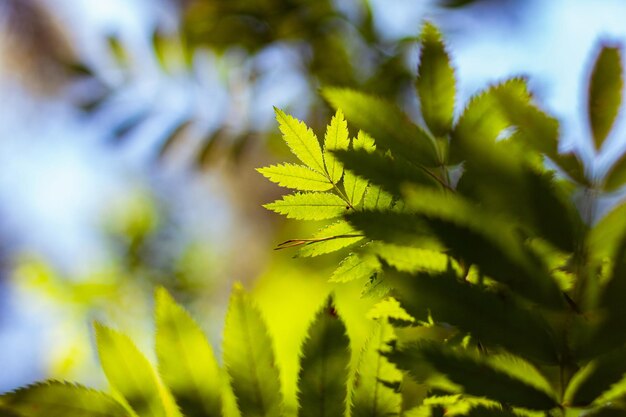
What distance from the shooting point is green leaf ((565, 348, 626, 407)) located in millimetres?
363

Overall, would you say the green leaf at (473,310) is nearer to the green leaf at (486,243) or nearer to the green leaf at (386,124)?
the green leaf at (486,243)

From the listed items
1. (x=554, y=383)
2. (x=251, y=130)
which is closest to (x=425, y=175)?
(x=554, y=383)

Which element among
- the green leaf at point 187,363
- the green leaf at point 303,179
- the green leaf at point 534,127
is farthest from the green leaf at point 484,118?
the green leaf at point 187,363

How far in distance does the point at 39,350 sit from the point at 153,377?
1.64m

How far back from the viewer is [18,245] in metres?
2.63

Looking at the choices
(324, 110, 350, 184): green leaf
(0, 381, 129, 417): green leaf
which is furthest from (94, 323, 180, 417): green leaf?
(324, 110, 350, 184): green leaf

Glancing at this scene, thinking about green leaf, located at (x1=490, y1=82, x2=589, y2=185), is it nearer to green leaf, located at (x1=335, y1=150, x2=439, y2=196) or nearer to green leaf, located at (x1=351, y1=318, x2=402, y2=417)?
green leaf, located at (x1=335, y1=150, x2=439, y2=196)

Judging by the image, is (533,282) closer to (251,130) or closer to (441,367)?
(441,367)

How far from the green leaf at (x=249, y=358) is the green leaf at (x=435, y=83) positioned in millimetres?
208

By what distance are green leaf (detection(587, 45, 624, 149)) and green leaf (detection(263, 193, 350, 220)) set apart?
0.20 meters

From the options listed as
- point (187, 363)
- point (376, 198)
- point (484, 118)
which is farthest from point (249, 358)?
point (484, 118)

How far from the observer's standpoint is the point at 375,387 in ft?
1.39

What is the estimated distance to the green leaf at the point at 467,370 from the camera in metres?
0.36

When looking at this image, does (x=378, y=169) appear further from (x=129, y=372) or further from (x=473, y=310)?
(x=129, y=372)
